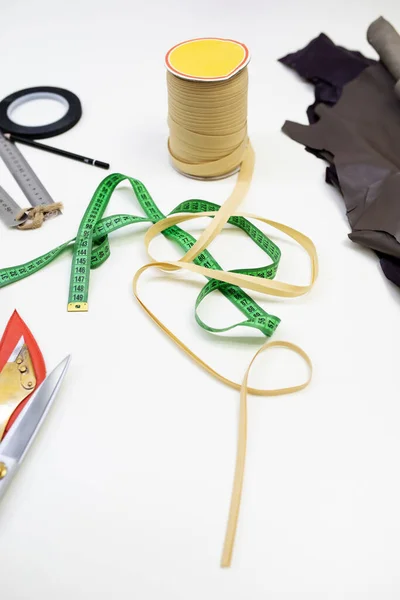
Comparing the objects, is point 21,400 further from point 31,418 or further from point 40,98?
point 40,98

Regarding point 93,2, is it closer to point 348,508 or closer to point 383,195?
point 383,195

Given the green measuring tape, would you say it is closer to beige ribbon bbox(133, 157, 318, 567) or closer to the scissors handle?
beige ribbon bbox(133, 157, 318, 567)

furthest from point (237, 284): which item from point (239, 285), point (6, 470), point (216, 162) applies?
point (6, 470)

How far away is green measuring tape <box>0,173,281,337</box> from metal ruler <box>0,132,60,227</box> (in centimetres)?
13

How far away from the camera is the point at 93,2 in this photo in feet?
7.23

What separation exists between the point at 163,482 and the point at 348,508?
0.29 meters

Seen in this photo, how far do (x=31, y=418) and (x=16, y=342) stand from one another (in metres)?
0.19

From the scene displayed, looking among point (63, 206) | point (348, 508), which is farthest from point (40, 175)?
point (348, 508)

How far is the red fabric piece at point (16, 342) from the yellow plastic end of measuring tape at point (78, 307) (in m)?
0.09

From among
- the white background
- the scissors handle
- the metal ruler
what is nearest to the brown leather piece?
the white background

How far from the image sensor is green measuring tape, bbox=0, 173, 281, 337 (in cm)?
119

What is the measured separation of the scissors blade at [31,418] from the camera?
37.4 inches

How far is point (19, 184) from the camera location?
1.50 meters

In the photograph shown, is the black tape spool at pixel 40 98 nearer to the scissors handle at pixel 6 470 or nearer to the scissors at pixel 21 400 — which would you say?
the scissors at pixel 21 400
